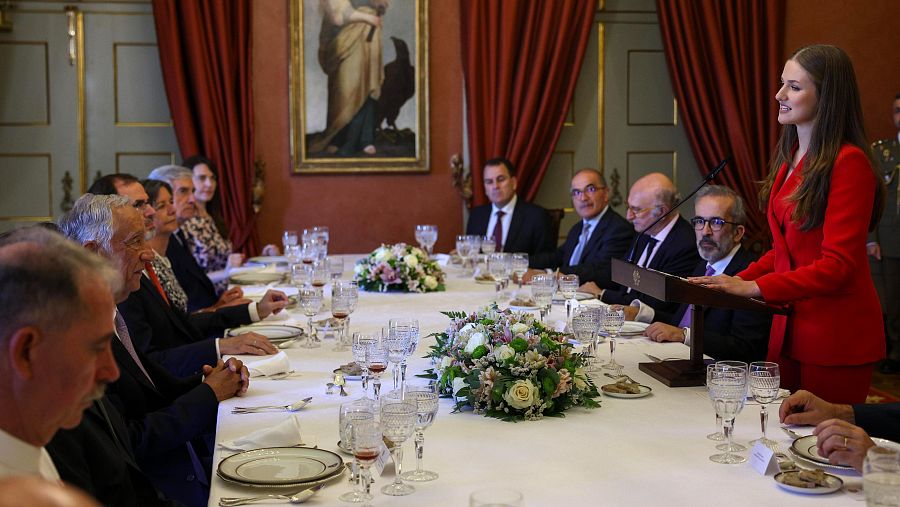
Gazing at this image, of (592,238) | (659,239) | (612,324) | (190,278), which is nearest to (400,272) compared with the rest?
(190,278)

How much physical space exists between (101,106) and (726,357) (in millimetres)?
5470

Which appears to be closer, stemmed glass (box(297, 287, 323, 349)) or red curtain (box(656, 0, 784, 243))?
stemmed glass (box(297, 287, 323, 349))

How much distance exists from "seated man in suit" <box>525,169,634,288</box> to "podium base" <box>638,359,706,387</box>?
2.74 m

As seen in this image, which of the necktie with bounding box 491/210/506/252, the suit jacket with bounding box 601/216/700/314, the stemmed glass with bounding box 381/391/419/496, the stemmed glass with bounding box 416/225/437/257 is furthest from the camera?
the necktie with bounding box 491/210/506/252

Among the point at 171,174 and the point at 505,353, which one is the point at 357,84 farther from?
the point at 505,353

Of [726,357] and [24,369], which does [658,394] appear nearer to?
[726,357]

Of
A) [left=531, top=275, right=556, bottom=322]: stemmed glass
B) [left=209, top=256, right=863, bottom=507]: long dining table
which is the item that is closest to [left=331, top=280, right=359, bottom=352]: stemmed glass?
[left=209, top=256, right=863, bottom=507]: long dining table

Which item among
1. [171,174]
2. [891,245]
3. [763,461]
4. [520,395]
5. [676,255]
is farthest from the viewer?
[891,245]

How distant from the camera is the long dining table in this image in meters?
2.09

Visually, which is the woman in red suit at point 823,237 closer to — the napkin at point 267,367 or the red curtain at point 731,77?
the napkin at point 267,367

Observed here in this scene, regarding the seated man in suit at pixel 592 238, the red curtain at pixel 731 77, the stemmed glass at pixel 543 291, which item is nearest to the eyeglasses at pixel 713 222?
the stemmed glass at pixel 543 291

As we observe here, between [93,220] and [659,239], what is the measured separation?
306cm

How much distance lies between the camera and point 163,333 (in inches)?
157

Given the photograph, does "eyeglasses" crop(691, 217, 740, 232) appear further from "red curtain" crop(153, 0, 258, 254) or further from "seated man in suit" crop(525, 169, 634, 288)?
"red curtain" crop(153, 0, 258, 254)
